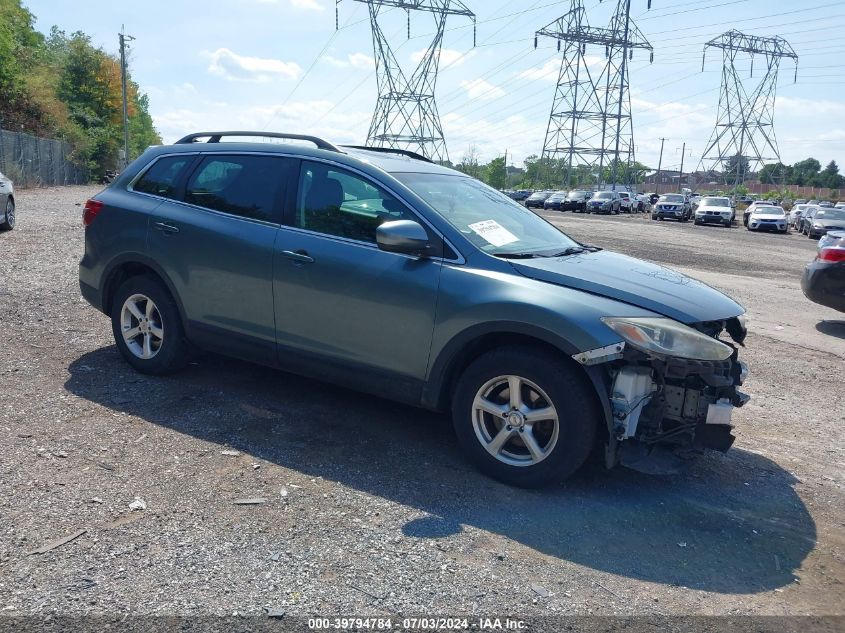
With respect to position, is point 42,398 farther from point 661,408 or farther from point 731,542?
point 731,542

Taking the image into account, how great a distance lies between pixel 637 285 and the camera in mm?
4168

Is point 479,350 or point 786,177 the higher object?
point 786,177

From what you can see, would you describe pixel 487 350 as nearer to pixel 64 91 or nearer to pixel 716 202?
pixel 716 202

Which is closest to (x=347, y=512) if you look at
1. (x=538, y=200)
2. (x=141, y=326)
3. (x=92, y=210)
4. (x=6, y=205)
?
(x=141, y=326)

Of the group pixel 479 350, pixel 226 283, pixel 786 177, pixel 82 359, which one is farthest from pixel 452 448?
pixel 786 177

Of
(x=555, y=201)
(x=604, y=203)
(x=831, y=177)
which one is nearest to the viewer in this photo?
(x=604, y=203)

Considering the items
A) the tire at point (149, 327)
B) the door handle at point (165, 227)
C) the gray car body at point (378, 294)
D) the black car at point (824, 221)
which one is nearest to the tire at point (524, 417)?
the gray car body at point (378, 294)

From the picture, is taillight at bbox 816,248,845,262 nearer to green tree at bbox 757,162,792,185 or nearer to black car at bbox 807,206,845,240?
black car at bbox 807,206,845,240

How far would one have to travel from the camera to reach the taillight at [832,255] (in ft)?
28.8

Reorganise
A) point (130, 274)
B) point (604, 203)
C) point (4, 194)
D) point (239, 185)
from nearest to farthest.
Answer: point (239, 185) → point (130, 274) → point (4, 194) → point (604, 203)

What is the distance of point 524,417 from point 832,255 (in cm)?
675

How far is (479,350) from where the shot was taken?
13.8 ft

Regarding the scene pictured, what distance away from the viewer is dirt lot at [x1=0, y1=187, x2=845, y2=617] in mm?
3027

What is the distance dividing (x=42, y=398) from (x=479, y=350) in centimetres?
310
